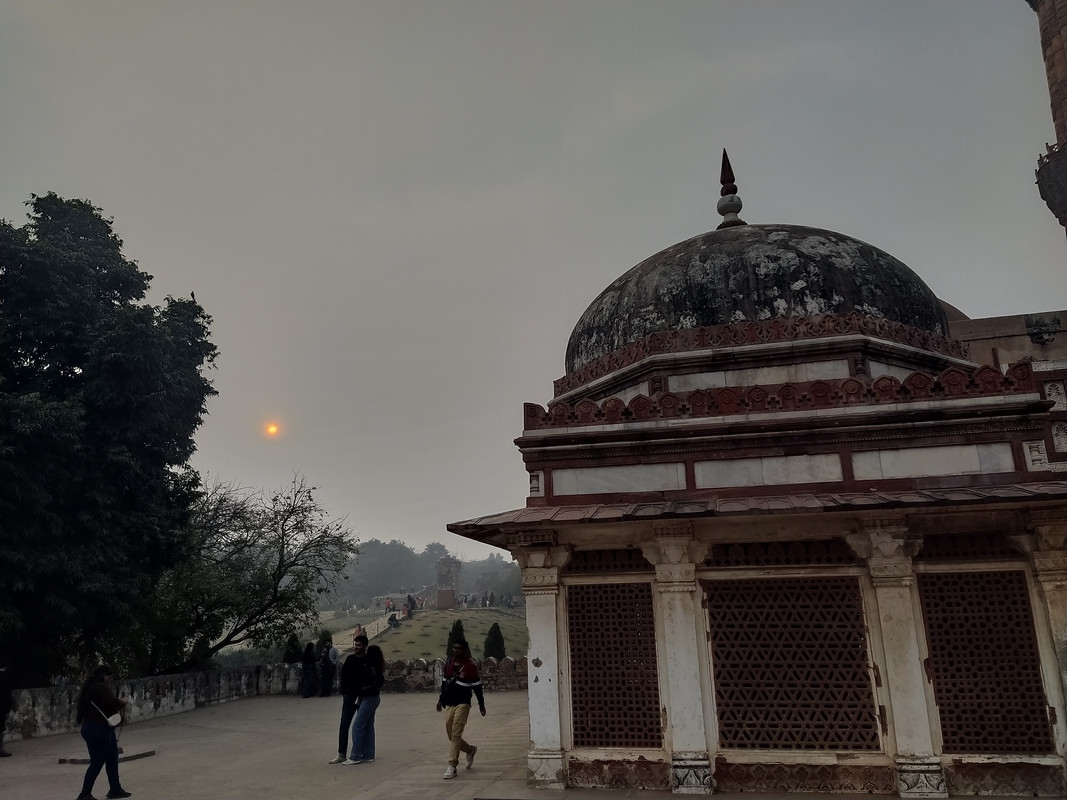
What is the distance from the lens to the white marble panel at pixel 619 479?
27.3 ft

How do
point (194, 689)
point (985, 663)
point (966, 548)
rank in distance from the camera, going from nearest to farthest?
1. point (985, 663)
2. point (966, 548)
3. point (194, 689)

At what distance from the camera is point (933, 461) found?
306 inches

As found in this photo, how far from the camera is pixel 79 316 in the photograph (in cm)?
1588

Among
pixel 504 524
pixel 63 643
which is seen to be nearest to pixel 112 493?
pixel 63 643

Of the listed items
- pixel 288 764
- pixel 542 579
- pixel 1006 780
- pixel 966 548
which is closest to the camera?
pixel 1006 780

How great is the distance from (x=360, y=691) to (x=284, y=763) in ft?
5.90

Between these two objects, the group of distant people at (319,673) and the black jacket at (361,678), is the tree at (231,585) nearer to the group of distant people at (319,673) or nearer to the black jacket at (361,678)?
the group of distant people at (319,673)

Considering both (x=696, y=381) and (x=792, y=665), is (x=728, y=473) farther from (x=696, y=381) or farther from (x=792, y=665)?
(x=792, y=665)

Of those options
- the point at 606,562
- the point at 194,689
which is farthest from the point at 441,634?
the point at 606,562

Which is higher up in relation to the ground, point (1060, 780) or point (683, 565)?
point (683, 565)

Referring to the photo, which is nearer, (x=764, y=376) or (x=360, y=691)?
(x=360, y=691)

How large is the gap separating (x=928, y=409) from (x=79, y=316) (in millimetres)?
16685

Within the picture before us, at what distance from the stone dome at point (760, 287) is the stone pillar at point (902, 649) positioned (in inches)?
145

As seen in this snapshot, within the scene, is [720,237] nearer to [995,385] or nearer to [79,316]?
[995,385]
